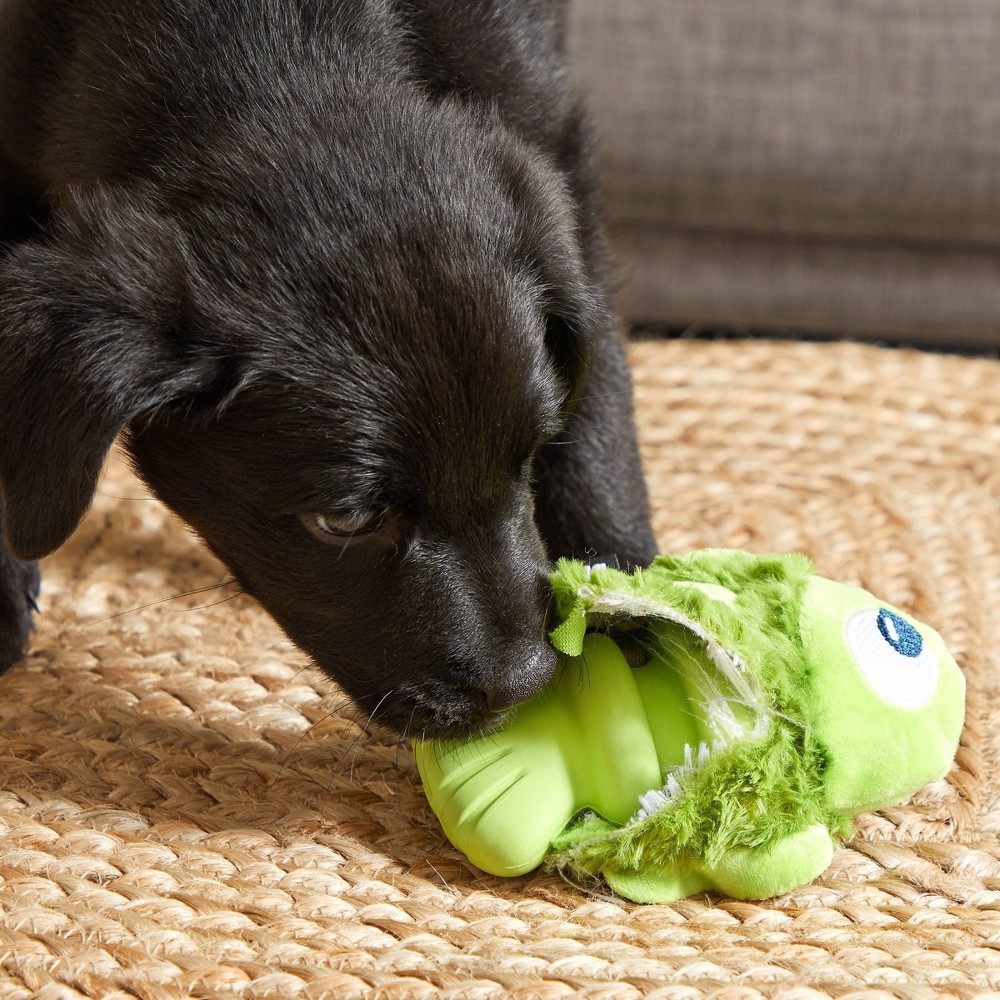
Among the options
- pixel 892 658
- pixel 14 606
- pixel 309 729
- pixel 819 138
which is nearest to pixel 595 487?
pixel 309 729

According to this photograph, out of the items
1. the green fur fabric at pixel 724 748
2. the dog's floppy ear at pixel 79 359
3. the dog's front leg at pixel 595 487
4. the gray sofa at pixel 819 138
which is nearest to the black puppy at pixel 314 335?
the dog's floppy ear at pixel 79 359

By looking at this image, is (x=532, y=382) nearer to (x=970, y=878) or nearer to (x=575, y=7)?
(x=970, y=878)

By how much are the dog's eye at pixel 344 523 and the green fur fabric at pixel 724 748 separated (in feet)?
0.73

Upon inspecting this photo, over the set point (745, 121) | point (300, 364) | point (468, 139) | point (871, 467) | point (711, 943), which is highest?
point (468, 139)

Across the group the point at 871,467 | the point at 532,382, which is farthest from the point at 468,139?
the point at 871,467

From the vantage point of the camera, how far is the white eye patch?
51.9 inches

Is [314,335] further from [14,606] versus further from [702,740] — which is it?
[14,606]

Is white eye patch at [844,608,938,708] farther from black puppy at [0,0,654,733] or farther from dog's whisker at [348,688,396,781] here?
dog's whisker at [348,688,396,781]

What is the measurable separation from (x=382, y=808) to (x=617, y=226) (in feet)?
6.28

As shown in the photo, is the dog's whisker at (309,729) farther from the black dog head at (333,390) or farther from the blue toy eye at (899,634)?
the blue toy eye at (899,634)

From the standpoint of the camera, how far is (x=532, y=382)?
55.7 inches

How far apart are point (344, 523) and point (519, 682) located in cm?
25

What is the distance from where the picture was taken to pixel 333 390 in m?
1.33

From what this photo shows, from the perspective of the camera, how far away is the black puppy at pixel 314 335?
1319 mm
